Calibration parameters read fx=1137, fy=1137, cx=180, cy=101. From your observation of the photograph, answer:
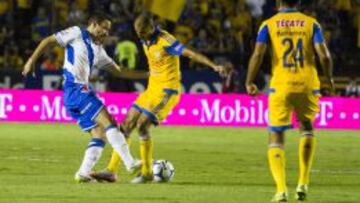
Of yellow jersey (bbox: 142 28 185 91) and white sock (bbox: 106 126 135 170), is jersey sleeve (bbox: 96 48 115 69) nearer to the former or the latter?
yellow jersey (bbox: 142 28 185 91)

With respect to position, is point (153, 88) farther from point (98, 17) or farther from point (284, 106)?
point (284, 106)

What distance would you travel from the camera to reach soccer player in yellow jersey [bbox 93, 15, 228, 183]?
559 inches

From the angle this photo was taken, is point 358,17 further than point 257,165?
Yes

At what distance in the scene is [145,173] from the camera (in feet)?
46.2

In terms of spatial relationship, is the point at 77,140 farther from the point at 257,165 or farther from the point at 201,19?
the point at 201,19

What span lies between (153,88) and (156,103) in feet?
0.78

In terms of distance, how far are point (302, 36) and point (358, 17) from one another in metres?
20.3

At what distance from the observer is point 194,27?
30.6 m

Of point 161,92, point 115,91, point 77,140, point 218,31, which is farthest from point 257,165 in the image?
point 218,31

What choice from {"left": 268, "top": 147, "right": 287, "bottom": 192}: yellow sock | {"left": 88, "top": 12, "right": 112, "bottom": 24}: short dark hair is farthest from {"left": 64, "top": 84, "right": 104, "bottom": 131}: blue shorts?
{"left": 268, "top": 147, "right": 287, "bottom": 192}: yellow sock

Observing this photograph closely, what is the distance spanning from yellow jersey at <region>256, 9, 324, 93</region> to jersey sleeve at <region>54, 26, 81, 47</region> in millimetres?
3036

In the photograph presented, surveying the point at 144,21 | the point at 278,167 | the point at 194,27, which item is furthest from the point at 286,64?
the point at 194,27

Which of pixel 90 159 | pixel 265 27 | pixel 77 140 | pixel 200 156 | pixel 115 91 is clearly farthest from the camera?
pixel 115 91

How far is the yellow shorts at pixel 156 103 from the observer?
14414 millimetres
